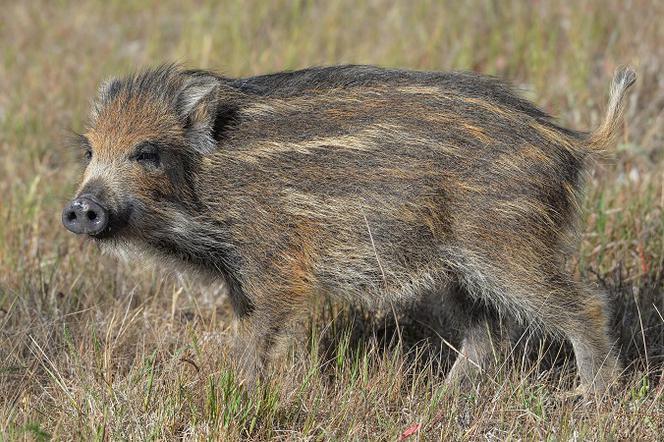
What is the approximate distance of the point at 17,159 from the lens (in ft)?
22.0

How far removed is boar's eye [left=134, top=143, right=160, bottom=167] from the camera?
4285 millimetres

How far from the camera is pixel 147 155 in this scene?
14.1ft

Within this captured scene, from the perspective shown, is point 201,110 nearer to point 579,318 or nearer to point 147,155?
point 147,155

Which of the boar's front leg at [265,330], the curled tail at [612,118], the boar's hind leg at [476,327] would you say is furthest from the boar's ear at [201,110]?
the curled tail at [612,118]

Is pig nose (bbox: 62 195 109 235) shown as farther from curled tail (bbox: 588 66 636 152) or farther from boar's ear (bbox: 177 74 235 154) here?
curled tail (bbox: 588 66 636 152)

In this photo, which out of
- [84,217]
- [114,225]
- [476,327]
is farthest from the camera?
[476,327]

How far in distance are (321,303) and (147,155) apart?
111 centimetres

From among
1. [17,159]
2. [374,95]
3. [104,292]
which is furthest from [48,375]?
[17,159]

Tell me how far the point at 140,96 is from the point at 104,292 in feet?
3.84

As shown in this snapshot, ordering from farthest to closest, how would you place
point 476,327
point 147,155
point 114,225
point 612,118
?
1. point 476,327
2. point 612,118
3. point 147,155
4. point 114,225

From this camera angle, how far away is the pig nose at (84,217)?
158 inches

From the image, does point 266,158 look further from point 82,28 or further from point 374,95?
point 82,28

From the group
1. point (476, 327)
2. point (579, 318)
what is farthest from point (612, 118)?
point (476, 327)

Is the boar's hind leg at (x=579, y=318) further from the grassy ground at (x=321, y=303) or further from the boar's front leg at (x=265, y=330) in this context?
the boar's front leg at (x=265, y=330)
